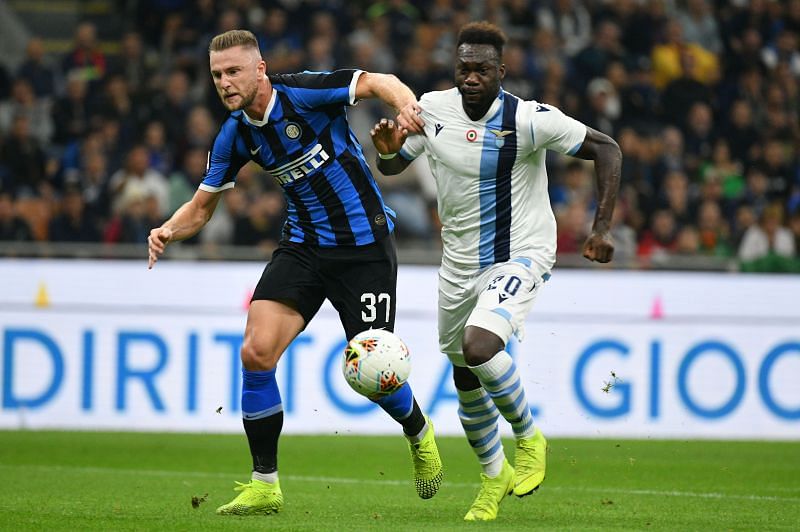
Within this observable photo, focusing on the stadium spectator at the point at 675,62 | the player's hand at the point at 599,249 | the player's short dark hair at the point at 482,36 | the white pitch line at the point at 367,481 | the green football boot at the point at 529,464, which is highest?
the stadium spectator at the point at 675,62

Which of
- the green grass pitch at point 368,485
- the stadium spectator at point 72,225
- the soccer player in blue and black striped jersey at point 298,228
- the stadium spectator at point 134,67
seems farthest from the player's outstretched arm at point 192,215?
the stadium spectator at point 134,67

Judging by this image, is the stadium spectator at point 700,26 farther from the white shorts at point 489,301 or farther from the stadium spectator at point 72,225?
the white shorts at point 489,301

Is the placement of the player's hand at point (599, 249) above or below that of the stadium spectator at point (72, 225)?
above

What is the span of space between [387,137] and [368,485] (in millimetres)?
3027

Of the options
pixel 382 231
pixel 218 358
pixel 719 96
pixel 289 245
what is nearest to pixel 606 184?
pixel 382 231

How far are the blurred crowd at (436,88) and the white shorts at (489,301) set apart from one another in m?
6.26

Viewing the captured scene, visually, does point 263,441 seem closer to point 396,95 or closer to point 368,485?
point 396,95

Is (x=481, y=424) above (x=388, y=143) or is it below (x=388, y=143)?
below

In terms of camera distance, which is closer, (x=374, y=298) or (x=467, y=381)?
(x=374, y=298)

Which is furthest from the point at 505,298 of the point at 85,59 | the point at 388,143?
the point at 85,59

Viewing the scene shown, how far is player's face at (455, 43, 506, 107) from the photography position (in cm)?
721

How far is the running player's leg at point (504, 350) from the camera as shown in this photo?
6953 mm

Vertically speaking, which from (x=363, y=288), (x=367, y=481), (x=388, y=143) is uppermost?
(x=388, y=143)

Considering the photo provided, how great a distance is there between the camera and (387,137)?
23.7ft
